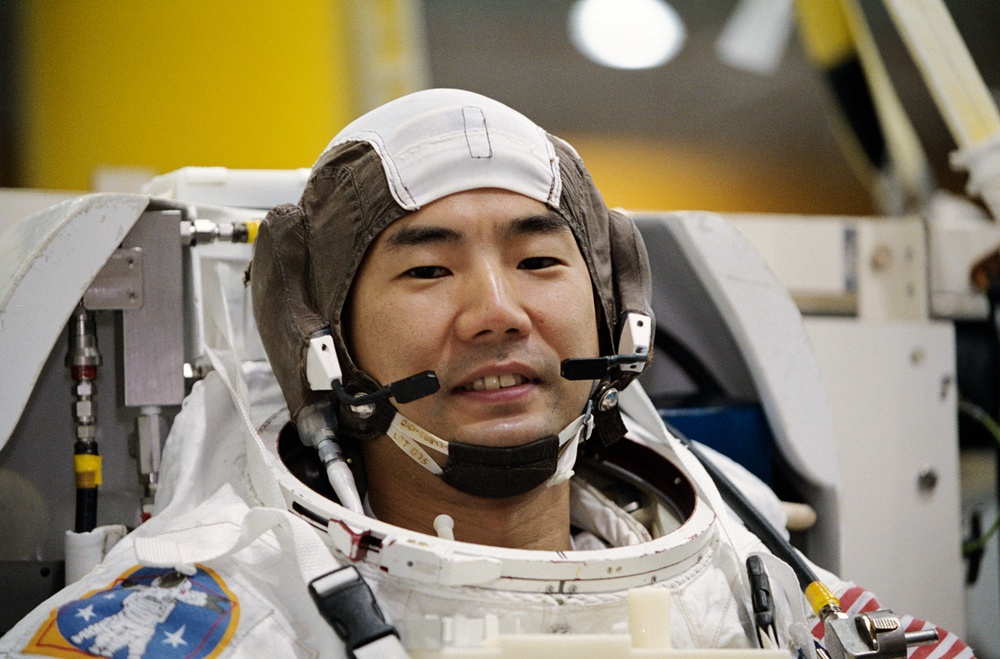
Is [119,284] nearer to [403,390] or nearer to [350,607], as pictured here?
[403,390]

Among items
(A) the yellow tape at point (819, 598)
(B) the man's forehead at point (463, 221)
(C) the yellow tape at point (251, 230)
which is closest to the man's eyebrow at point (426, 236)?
(B) the man's forehead at point (463, 221)

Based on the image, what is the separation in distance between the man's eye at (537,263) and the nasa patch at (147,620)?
0.52 metres

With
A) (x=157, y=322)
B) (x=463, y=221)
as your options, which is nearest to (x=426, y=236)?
(x=463, y=221)

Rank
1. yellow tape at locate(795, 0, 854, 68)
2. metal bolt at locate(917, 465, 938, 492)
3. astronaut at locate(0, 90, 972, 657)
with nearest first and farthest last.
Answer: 1. astronaut at locate(0, 90, 972, 657)
2. metal bolt at locate(917, 465, 938, 492)
3. yellow tape at locate(795, 0, 854, 68)

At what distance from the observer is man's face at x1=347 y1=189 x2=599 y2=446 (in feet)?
3.68

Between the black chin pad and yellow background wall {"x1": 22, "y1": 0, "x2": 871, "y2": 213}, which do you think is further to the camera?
yellow background wall {"x1": 22, "y1": 0, "x2": 871, "y2": 213}

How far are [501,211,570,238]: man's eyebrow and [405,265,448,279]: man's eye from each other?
0.29ft

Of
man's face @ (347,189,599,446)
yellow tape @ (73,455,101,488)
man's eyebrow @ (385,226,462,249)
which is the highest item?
man's eyebrow @ (385,226,462,249)

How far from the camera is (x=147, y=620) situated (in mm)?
927

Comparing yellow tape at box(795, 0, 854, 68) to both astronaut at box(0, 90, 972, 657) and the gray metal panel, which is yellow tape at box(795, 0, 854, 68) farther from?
the gray metal panel

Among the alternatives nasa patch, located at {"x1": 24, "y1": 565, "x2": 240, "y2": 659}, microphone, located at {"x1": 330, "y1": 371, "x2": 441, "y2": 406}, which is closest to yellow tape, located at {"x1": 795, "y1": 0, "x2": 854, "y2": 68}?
microphone, located at {"x1": 330, "y1": 371, "x2": 441, "y2": 406}

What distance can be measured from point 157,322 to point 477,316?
0.49m

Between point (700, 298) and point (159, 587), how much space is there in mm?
1057

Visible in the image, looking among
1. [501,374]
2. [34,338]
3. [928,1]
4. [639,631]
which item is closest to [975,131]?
[928,1]
